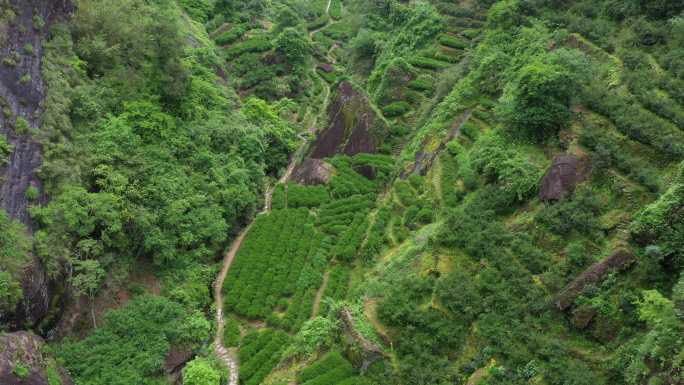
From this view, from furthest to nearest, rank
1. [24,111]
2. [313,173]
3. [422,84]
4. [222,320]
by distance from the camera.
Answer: [422,84] < [313,173] < [222,320] < [24,111]

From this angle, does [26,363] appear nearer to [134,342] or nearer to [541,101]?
[134,342]

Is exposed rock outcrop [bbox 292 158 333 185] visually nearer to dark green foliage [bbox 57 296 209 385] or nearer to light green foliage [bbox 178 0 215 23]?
dark green foliage [bbox 57 296 209 385]

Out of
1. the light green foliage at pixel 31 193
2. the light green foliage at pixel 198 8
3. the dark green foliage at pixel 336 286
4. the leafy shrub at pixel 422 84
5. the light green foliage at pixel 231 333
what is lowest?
the light green foliage at pixel 231 333

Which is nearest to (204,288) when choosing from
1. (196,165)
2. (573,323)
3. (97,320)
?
(97,320)

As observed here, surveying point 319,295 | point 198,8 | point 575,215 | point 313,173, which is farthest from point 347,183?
point 198,8

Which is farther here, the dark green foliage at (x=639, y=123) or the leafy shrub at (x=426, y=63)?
the leafy shrub at (x=426, y=63)

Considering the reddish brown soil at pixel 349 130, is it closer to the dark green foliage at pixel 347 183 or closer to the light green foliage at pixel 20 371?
the dark green foliage at pixel 347 183

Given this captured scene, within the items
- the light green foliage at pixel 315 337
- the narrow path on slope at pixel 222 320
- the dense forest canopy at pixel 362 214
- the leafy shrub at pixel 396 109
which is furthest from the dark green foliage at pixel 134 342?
the leafy shrub at pixel 396 109

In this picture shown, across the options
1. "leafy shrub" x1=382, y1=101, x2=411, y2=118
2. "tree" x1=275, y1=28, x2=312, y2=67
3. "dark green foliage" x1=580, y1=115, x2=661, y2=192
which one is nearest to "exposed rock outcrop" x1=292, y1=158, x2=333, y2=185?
"leafy shrub" x1=382, y1=101, x2=411, y2=118
